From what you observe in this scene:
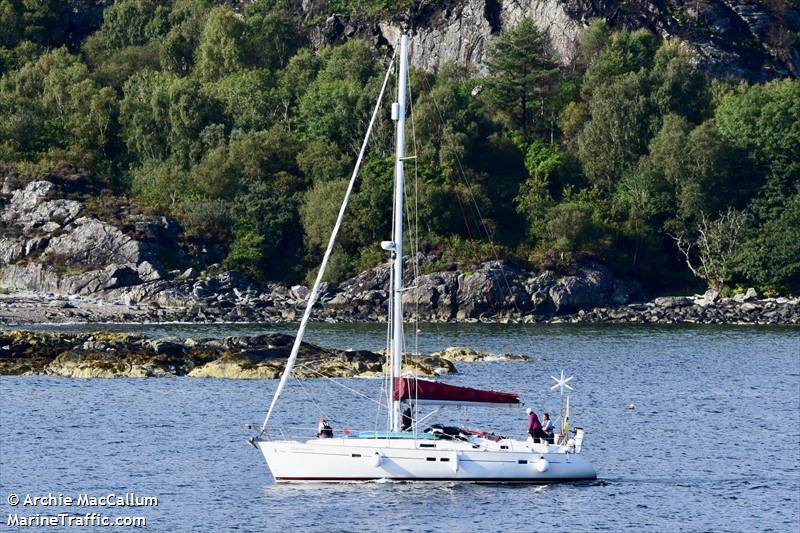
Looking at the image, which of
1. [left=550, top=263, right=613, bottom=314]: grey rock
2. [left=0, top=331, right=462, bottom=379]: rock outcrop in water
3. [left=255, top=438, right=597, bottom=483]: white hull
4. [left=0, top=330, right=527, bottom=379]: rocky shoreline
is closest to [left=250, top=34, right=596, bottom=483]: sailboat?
[left=255, top=438, right=597, bottom=483]: white hull

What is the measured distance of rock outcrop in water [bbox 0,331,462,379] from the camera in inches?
3036

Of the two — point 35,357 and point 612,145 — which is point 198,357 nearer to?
point 35,357

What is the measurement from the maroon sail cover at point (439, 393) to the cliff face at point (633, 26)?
103m

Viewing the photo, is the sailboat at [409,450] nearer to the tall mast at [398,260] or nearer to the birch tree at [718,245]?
the tall mast at [398,260]

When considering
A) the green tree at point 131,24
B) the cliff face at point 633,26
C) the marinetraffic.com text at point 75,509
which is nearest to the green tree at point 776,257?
the cliff face at point 633,26

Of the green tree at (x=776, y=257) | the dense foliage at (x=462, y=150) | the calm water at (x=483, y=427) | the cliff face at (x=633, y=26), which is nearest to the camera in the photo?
the calm water at (x=483, y=427)

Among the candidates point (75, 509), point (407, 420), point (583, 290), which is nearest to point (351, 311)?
point (583, 290)

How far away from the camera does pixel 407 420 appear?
47.7 meters

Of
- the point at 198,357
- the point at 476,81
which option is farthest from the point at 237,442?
the point at 476,81

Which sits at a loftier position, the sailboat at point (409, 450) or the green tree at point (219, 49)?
the green tree at point (219, 49)

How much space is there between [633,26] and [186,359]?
82.3 metres

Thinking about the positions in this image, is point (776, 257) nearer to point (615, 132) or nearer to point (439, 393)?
point (615, 132)

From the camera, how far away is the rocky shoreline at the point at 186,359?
77125mm

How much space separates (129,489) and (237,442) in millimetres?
9371
